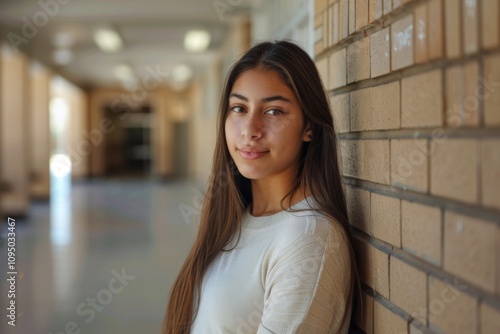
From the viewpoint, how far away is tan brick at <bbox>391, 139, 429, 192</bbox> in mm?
946

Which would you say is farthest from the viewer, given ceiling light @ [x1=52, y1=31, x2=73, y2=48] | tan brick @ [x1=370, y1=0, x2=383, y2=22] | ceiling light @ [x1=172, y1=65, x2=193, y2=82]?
ceiling light @ [x1=172, y1=65, x2=193, y2=82]

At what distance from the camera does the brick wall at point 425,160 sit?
744 mm

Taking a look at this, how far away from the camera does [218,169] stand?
1605 mm

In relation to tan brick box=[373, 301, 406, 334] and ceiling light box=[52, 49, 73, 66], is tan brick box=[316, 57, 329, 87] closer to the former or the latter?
tan brick box=[373, 301, 406, 334]

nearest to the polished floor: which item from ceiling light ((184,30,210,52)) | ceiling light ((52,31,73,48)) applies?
ceiling light ((184,30,210,52))

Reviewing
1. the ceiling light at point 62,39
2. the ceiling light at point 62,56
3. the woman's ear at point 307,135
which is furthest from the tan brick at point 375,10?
the ceiling light at point 62,56

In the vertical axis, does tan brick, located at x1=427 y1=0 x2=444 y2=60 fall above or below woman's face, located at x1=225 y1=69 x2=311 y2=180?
above

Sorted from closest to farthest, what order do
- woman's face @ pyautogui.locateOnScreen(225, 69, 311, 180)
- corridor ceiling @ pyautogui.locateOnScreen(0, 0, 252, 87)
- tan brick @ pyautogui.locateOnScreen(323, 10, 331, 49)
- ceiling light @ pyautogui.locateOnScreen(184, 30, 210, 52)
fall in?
woman's face @ pyautogui.locateOnScreen(225, 69, 311, 180)
tan brick @ pyautogui.locateOnScreen(323, 10, 331, 49)
corridor ceiling @ pyautogui.locateOnScreen(0, 0, 252, 87)
ceiling light @ pyautogui.locateOnScreen(184, 30, 210, 52)

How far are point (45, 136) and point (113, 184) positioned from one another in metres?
4.61

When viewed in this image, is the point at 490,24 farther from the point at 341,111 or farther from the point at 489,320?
the point at 341,111

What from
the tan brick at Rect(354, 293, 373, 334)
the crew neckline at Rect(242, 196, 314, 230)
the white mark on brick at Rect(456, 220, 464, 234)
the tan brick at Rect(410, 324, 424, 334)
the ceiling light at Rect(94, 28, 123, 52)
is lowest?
the tan brick at Rect(354, 293, 373, 334)

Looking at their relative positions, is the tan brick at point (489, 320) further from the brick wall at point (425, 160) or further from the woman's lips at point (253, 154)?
the woman's lips at point (253, 154)

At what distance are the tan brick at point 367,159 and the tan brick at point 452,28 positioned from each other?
0.32m

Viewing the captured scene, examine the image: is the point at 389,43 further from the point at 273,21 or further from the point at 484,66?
the point at 273,21
